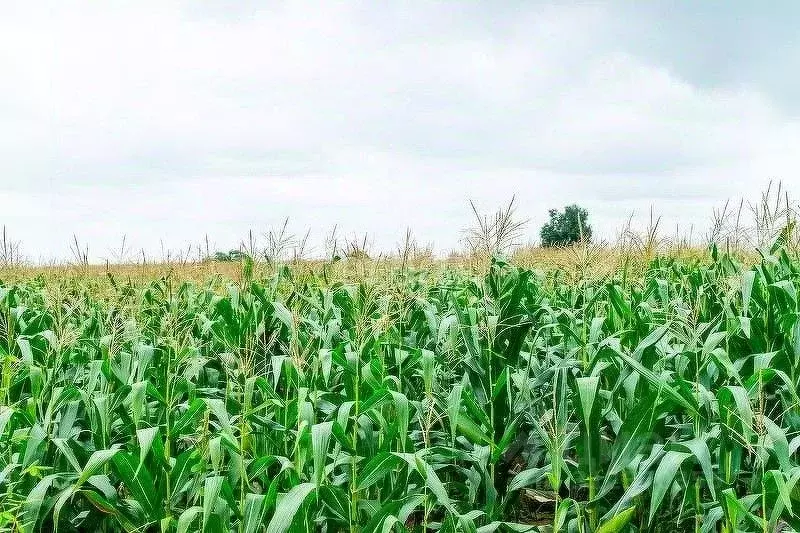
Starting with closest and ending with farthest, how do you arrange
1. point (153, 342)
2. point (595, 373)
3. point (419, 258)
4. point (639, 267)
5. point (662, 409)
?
point (662, 409) < point (595, 373) < point (153, 342) < point (639, 267) < point (419, 258)

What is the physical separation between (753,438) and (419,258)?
657cm

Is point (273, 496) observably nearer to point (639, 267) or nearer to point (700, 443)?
point (700, 443)

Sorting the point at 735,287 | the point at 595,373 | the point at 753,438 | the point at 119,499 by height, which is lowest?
the point at 119,499

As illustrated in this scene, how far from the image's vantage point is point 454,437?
3619mm

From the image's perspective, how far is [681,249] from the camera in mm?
14414

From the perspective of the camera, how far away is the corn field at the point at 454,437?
10.5 feet

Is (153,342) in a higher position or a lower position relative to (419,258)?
lower

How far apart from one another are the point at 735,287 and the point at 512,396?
5.03 ft

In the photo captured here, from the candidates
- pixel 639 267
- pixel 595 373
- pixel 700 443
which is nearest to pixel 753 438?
pixel 700 443

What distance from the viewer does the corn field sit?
321cm

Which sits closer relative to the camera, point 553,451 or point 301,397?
point 553,451

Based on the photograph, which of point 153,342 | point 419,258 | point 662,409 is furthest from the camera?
point 419,258

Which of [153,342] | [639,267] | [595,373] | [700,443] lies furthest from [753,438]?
[639,267]

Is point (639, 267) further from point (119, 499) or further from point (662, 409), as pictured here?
point (119, 499)
